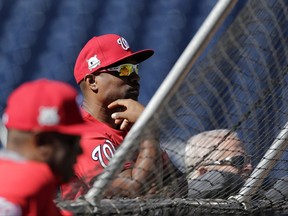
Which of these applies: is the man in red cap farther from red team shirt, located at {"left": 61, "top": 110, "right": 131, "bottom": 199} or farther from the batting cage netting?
the batting cage netting

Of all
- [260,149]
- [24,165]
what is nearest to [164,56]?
[260,149]

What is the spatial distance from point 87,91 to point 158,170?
689mm

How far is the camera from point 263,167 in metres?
2.37

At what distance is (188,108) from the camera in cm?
195

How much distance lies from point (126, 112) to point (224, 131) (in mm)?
317

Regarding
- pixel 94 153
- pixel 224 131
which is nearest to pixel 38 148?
pixel 224 131

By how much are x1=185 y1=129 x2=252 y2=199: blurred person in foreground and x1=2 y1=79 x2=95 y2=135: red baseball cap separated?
1.82 feet

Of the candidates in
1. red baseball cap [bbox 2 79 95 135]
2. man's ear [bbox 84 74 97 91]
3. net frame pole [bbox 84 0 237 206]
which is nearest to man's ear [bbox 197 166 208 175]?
net frame pole [bbox 84 0 237 206]

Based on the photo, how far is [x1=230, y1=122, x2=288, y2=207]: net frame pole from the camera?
7.72 feet

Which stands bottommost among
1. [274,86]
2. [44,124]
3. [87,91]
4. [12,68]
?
[12,68]

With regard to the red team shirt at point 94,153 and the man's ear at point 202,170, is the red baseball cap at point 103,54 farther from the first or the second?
the man's ear at point 202,170

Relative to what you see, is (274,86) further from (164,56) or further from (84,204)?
(164,56)

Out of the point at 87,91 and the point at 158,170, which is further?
the point at 87,91

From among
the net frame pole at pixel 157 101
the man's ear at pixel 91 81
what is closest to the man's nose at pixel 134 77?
the man's ear at pixel 91 81
